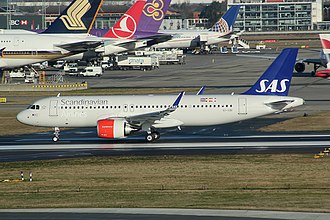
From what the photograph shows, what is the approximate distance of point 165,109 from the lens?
172 feet

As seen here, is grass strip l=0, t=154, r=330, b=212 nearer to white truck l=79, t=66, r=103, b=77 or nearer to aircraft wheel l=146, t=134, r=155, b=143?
aircraft wheel l=146, t=134, r=155, b=143

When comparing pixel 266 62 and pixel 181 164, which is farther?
pixel 266 62

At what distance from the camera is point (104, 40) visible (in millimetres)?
111938

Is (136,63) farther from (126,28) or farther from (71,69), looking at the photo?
(71,69)

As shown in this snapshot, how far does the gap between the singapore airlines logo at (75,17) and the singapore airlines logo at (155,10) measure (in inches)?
367

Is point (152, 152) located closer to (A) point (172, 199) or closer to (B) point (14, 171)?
(B) point (14, 171)

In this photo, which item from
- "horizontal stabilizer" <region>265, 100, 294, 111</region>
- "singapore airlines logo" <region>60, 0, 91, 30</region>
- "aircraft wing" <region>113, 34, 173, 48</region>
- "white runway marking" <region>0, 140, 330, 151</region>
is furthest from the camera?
"aircraft wing" <region>113, 34, 173, 48</region>

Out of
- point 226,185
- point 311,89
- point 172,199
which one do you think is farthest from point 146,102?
point 311,89

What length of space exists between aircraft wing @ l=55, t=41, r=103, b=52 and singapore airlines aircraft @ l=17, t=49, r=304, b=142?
49065 mm

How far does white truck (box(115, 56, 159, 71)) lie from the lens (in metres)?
123

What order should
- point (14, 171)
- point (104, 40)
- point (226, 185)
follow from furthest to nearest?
1. point (104, 40)
2. point (14, 171)
3. point (226, 185)

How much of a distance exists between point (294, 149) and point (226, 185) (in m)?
11.2

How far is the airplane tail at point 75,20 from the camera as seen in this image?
4345 inches

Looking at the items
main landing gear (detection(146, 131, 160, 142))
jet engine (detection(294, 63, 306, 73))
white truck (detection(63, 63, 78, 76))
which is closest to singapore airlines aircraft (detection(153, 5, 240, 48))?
white truck (detection(63, 63, 78, 76))
